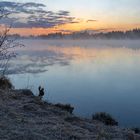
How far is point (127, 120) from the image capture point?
1455cm

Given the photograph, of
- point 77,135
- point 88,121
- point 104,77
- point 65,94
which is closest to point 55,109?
point 88,121

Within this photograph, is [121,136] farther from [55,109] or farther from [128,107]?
[128,107]

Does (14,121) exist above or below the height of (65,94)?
above

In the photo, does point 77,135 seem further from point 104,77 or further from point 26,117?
point 104,77

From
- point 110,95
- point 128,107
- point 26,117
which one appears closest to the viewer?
point 26,117

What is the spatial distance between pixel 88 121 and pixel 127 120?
4765mm

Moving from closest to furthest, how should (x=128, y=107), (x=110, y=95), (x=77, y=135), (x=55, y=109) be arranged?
(x=77, y=135), (x=55, y=109), (x=128, y=107), (x=110, y=95)

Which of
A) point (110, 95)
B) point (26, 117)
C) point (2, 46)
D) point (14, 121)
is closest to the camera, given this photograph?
point (14, 121)

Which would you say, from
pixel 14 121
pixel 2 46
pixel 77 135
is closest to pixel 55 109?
pixel 14 121

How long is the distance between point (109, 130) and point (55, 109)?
239 cm

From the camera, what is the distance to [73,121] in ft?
32.1

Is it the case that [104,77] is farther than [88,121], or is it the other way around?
[104,77]

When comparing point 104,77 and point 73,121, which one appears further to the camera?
point 104,77

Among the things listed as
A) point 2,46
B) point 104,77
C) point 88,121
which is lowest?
point 104,77
